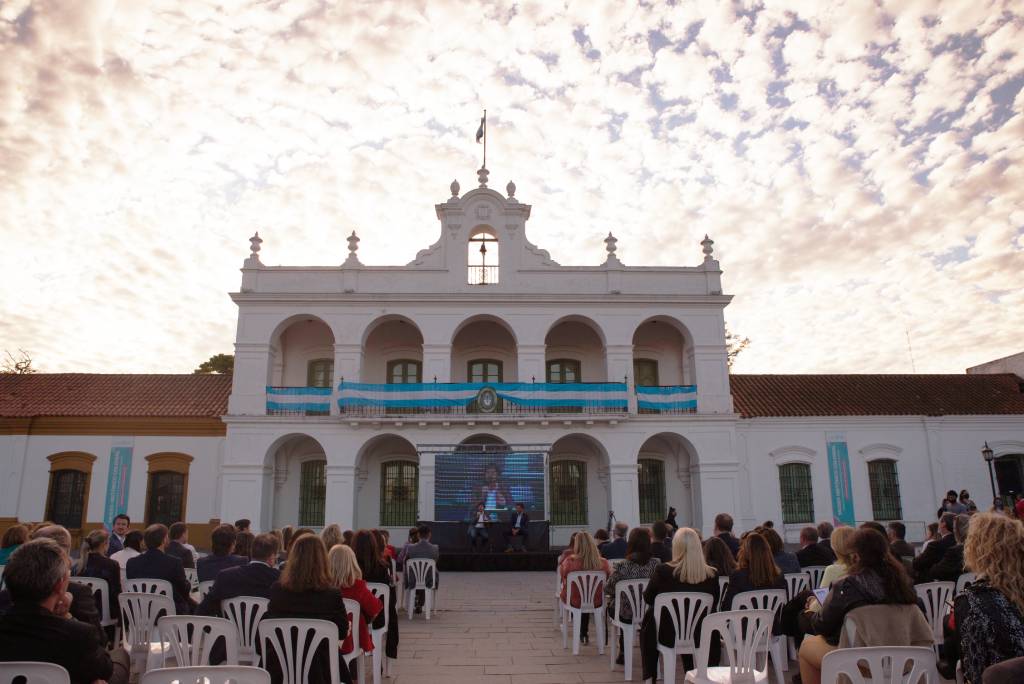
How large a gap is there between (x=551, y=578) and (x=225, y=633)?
37.9 ft

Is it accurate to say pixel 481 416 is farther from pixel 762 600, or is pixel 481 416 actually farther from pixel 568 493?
pixel 762 600

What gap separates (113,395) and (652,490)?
697 inches

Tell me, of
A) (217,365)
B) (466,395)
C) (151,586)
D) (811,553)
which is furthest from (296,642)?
(217,365)

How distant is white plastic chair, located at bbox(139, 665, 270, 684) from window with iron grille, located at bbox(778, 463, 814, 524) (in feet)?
68.2

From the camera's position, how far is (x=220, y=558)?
6.95 meters

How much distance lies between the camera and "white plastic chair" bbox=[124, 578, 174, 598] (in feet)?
20.8

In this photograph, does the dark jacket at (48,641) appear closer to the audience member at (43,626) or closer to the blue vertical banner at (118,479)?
the audience member at (43,626)

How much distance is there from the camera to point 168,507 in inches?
826

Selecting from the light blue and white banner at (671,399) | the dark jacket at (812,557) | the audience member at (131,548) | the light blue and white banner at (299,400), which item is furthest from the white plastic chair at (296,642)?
the light blue and white banner at (671,399)

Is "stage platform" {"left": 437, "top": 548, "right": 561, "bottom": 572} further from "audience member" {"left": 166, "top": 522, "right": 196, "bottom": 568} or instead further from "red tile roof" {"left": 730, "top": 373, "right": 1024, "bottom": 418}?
"audience member" {"left": 166, "top": 522, "right": 196, "bottom": 568}

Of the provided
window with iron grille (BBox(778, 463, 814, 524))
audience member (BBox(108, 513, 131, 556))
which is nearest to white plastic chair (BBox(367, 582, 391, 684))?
audience member (BBox(108, 513, 131, 556))

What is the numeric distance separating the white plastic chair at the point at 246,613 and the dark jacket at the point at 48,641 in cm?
208

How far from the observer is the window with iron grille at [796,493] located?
2152 cm

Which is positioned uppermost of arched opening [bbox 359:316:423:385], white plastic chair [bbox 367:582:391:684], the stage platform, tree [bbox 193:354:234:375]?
tree [bbox 193:354:234:375]
